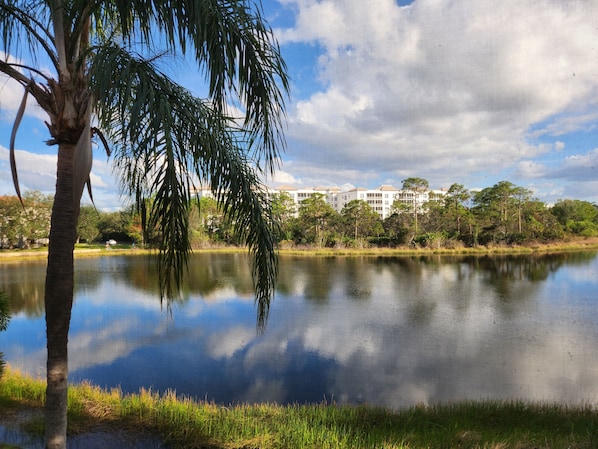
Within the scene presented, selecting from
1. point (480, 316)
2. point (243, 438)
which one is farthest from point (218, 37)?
point (480, 316)

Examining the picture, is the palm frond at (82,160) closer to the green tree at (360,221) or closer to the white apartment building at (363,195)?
the green tree at (360,221)

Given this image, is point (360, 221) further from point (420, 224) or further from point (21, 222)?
point (21, 222)

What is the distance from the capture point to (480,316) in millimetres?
10922

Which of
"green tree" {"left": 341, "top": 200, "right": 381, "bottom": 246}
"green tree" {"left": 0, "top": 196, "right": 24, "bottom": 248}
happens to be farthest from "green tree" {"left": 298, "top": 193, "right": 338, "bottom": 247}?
"green tree" {"left": 0, "top": 196, "right": 24, "bottom": 248}

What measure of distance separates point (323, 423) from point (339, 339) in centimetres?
466

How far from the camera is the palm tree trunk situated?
2369mm

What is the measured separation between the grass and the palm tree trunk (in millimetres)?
1761

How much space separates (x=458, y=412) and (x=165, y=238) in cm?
470

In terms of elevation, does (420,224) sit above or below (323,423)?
above

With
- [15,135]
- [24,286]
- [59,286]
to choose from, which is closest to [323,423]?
[59,286]

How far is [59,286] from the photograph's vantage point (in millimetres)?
2375

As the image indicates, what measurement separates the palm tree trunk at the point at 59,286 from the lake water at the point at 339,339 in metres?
0.70

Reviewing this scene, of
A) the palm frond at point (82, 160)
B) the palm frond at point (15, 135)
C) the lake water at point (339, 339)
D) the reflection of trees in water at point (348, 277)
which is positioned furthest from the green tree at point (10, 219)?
the palm frond at point (82, 160)

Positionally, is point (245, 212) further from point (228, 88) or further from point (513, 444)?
point (513, 444)
